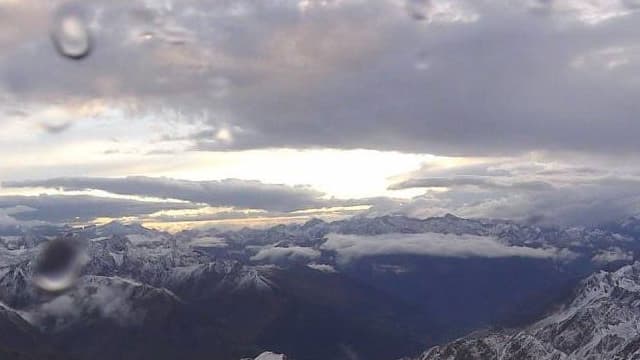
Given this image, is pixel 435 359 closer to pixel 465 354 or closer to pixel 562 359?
pixel 465 354

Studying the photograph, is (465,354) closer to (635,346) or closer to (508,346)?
(508,346)

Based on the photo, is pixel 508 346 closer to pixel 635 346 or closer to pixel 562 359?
pixel 562 359

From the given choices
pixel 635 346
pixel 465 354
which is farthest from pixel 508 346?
pixel 635 346

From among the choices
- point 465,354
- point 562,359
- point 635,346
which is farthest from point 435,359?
point 635,346

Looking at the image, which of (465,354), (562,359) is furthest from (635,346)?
(465,354)

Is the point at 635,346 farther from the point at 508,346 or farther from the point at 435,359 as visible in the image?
the point at 435,359
